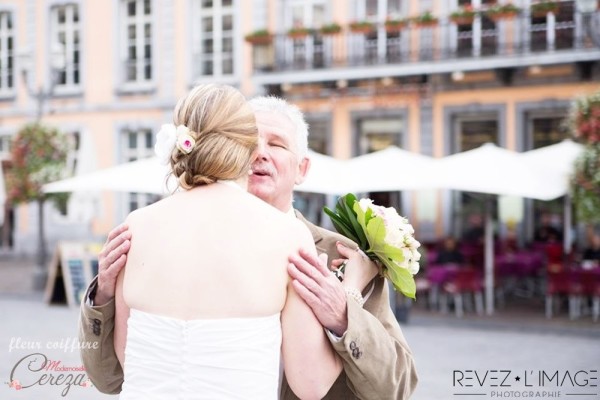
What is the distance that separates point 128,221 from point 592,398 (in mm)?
5368

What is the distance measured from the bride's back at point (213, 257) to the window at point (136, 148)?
1870cm

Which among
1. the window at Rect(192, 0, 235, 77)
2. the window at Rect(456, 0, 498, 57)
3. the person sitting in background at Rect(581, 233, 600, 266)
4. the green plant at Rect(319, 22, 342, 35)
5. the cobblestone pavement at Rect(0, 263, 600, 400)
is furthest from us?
the window at Rect(192, 0, 235, 77)

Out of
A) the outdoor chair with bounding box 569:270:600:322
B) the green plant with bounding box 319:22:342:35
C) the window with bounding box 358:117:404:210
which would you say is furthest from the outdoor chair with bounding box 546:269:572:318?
the green plant with bounding box 319:22:342:35

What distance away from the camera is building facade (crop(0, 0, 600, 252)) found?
52.3 feet

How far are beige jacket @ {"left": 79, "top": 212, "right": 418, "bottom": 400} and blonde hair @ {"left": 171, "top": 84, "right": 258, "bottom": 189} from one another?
0.41 meters

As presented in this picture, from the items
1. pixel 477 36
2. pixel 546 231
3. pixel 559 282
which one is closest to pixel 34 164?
pixel 559 282

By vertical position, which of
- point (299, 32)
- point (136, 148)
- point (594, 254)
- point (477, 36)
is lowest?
point (594, 254)

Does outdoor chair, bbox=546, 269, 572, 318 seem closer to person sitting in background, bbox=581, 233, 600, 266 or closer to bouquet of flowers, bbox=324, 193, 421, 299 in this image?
person sitting in background, bbox=581, 233, 600, 266

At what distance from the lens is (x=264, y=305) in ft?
5.61

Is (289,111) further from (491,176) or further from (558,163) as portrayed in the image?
(558,163)

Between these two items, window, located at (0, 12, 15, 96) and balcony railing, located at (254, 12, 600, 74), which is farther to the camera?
window, located at (0, 12, 15, 96)

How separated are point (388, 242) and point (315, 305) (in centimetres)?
36

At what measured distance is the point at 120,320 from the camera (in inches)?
77.4

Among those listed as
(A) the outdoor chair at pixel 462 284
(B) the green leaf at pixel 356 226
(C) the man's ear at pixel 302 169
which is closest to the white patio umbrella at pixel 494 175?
(A) the outdoor chair at pixel 462 284
